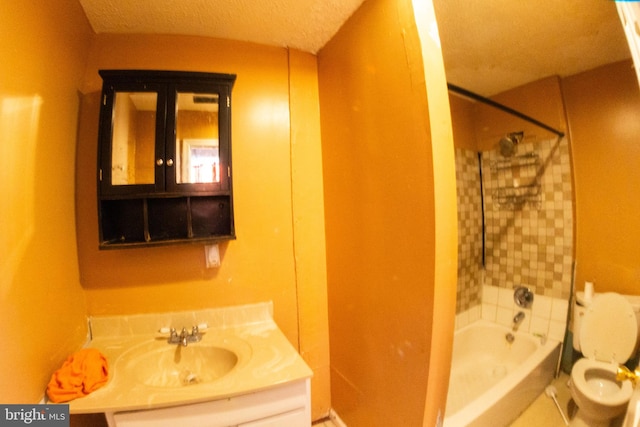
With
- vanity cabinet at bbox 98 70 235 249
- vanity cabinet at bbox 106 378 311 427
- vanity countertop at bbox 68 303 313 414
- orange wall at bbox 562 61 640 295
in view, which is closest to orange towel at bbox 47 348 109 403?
vanity countertop at bbox 68 303 313 414

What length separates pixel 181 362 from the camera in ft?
3.41

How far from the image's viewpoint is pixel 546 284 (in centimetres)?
182

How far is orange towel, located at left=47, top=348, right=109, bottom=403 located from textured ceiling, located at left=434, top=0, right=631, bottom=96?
2021 millimetres

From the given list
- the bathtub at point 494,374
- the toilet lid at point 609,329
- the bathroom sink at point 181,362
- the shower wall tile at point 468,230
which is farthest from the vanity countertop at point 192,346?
the toilet lid at point 609,329

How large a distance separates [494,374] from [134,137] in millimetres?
2827

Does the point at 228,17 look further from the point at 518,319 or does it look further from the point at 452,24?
the point at 518,319

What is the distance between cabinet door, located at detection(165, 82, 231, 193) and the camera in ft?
3.48

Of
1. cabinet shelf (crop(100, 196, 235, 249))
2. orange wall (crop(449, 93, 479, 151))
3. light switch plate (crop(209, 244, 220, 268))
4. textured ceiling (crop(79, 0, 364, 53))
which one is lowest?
light switch plate (crop(209, 244, 220, 268))

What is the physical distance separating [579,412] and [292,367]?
1.79 meters

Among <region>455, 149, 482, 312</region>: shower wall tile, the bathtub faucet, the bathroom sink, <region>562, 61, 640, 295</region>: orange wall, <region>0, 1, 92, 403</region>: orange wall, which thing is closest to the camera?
<region>0, 1, 92, 403</region>: orange wall

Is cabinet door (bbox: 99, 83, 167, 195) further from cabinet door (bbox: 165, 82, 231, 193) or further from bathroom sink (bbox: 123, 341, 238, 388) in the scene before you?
bathroom sink (bbox: 123, 341, 238, 388)

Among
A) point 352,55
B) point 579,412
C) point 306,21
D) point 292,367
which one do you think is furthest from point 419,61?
point 579,412

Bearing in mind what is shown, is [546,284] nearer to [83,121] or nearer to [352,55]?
[352,55]

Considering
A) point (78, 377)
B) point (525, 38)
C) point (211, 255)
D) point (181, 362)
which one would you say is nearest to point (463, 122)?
point (525, 38)
